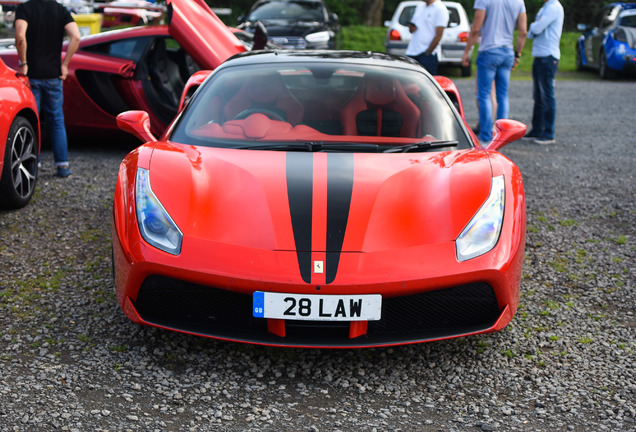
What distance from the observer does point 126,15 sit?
21750 mm

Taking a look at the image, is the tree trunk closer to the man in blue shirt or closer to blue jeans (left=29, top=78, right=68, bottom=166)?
the man in blue shirt

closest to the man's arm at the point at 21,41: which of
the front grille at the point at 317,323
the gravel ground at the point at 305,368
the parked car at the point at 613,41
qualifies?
the gravel ground at the point at 305,368

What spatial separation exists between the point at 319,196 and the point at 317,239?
272 mm

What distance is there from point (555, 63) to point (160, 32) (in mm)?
4196

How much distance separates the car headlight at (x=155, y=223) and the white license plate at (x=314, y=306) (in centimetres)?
41

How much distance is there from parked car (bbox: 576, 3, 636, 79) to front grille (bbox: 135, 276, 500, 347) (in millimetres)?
13265

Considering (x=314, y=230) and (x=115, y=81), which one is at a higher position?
(x=314, y=230)

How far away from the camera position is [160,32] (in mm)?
6984

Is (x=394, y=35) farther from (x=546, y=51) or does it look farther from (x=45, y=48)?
(x=45, y=48)

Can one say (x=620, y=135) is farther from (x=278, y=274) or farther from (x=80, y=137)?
(x=278, y=274)

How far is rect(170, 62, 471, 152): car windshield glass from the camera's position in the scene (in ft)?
12.1

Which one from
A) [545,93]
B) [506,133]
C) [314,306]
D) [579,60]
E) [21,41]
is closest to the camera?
[314,306]

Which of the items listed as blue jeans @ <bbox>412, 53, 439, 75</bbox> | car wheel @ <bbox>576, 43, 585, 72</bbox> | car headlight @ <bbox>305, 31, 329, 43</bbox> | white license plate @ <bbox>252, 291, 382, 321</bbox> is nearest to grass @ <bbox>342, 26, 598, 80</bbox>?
car wheel @ <bbox>576, 43, 585, 72</bbox>

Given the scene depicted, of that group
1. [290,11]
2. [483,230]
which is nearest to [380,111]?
[483,230]
